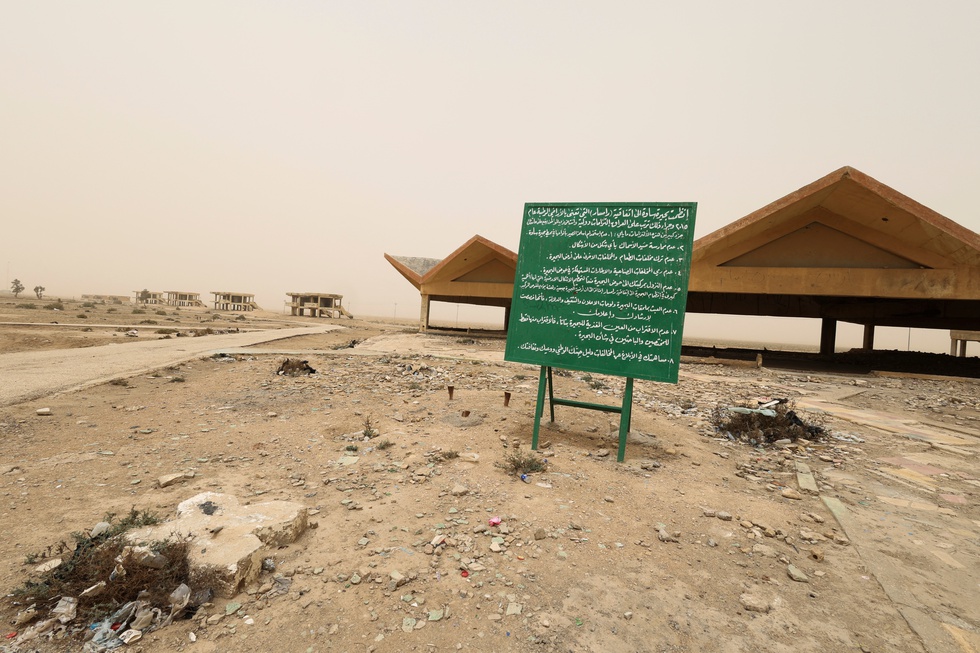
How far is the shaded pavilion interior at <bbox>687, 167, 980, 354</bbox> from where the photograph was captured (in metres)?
11.0

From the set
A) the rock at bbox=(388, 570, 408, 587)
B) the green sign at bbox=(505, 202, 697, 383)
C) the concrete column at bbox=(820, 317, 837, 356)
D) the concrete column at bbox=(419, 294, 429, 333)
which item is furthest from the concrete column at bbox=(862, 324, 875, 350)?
the rock at bbox=(388, 570, 408, 587)

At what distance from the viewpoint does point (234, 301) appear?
5034 centimetres

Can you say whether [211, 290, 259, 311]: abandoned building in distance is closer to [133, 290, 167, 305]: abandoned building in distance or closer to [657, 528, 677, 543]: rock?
[133, 290, 167, 305]: abandoned building in distance

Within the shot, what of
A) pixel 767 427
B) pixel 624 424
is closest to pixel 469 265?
pixel 767 427

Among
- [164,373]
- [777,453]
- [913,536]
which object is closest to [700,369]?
[777,453]

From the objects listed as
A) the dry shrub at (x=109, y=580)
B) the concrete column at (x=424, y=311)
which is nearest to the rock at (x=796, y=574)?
the dry shrub at (x=109, y=580)

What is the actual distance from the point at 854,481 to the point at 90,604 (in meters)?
6.38

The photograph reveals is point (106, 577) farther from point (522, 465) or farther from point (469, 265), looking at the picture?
point (469, 265)

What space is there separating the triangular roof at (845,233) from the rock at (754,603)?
12.4 metres

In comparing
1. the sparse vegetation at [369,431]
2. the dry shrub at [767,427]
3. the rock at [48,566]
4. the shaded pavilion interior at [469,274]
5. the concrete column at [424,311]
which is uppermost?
the shaded pavilion interior at [469,274]

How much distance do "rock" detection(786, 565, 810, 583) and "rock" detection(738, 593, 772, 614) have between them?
1.34 feet

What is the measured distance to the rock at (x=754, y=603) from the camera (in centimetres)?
238

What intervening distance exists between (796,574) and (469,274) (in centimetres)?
1907

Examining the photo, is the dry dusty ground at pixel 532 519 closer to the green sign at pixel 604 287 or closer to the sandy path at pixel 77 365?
the sandy path at pixel 77 365
